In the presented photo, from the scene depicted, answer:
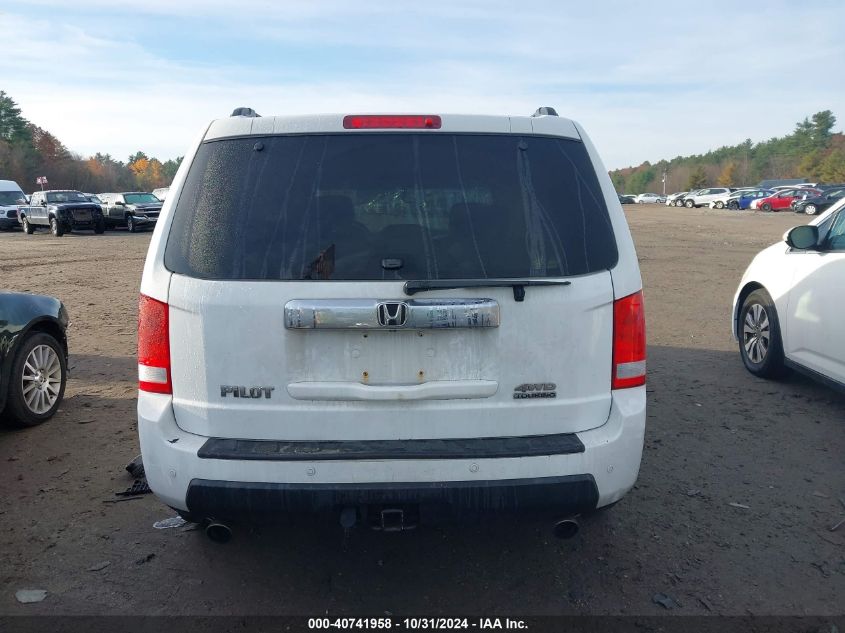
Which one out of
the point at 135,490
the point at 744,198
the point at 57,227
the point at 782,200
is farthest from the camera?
the point at 744,198

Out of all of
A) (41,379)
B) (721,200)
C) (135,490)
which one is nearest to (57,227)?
(41,379)

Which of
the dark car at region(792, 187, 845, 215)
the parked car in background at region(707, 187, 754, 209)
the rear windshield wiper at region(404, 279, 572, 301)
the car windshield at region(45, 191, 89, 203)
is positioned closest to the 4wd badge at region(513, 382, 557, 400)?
the rear windshield wiper at region(404, 279, 572, 301)

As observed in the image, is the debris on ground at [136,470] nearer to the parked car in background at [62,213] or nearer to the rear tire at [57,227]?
the parked car in background at [62,213]

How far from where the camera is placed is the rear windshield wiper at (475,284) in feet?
8.84

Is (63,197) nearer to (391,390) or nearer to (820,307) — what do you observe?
(820,307)

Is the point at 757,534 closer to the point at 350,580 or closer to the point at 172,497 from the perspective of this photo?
the point at 350,580

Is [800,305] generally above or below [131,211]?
below

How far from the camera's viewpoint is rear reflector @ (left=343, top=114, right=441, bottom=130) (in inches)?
115

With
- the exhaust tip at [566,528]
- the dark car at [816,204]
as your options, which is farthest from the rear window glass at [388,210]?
the dark car at [816,204]

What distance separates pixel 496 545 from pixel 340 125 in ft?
7.40

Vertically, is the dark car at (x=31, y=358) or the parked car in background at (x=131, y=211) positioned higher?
the parked car in background at (x=131, y=211)

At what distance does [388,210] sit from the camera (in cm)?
286

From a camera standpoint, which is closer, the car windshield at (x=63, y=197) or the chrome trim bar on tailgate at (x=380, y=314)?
the chrome trim bar on tailgate at (x=380, y=314)

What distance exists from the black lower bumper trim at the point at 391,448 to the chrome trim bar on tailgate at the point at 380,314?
47 cm
